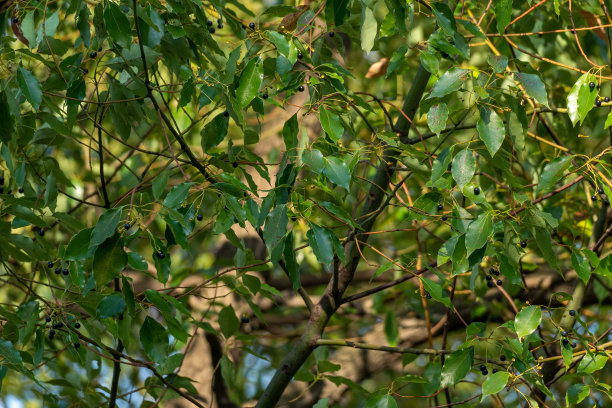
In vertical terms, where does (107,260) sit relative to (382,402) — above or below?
above

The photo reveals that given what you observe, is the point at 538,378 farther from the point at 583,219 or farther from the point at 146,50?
the point at 583,219

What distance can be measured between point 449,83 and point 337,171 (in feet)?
1.02

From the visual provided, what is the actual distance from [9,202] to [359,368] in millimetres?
1921

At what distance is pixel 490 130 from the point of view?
5.36 feet

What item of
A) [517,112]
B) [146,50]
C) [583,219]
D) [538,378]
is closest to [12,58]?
[146,50]

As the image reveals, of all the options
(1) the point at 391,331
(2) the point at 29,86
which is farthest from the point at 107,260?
(1) the point at 391,331

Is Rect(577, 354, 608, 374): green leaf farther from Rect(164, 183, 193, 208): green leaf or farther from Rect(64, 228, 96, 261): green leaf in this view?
Rect(64, 228, 96, 261): green leaf

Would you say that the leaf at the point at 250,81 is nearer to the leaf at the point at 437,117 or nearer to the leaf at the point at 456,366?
the leaf at the point at 437,117

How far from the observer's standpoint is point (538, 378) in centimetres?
171

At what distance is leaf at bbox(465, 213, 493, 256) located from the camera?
1.59 metres

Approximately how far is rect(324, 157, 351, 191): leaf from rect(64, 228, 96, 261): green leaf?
459mm

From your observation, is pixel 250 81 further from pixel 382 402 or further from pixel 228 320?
pixel 228 320

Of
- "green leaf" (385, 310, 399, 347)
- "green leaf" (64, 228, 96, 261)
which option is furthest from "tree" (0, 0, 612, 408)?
"green leaf" (385, 310, 399, 347)

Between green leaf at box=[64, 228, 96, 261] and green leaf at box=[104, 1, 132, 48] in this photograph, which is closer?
green leaf at box=[64, 228, 96, 261]
